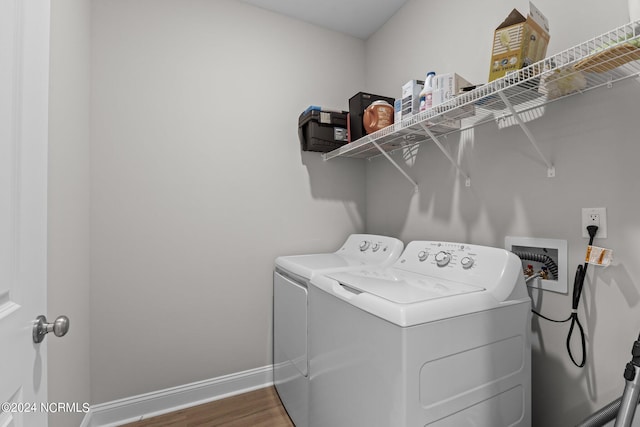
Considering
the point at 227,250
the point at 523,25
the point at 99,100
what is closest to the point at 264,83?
the point at 99,100

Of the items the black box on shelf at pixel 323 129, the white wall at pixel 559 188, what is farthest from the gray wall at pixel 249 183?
the black box on shelf at pixel 323 129

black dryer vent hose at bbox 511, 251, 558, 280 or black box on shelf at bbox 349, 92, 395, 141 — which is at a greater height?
black box on shelf at bbox 349, 92, 395, 141

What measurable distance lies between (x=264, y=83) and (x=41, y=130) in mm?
1582

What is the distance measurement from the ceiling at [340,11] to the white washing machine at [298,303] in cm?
163

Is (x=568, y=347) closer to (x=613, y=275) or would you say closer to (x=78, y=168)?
(x=613, y=275)

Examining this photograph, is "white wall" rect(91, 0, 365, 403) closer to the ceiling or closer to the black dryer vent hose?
the ceiling

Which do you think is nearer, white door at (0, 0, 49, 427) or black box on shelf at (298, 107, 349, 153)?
white door at (0, 0, 49, 427)

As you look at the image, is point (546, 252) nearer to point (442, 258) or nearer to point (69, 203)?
point (442, 258)

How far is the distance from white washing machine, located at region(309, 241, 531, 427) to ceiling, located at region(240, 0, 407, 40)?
1788 millimetres

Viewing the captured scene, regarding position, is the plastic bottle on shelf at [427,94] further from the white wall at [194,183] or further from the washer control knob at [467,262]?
the white wall at [194,183]

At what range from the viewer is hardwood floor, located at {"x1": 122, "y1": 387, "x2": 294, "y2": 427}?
1.67 metres

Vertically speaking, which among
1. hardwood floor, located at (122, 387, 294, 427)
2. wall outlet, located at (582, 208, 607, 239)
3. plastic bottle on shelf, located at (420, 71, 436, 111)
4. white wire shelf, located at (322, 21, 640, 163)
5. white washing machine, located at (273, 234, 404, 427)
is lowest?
hardwood floor, located at (122, 387, 294, 427)

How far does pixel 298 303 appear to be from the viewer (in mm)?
1607

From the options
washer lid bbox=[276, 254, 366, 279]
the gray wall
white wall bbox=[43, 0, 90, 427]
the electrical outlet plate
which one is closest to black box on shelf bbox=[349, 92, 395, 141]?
the gray wall
